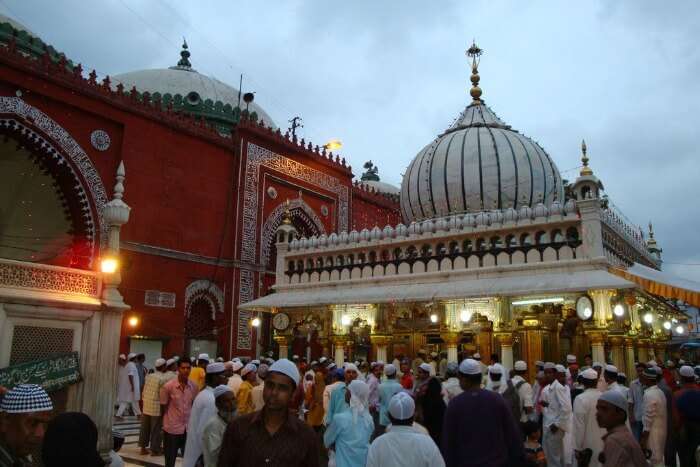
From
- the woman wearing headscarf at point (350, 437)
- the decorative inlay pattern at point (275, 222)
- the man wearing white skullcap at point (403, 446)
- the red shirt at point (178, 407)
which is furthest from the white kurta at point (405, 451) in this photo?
the decorative inlay pattern at point (275, 222)

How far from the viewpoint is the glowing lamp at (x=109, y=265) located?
25.8ft

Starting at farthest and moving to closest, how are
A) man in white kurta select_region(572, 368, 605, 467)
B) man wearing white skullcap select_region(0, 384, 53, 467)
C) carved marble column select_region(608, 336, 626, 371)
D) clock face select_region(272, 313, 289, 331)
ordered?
1. clock face select_region(272, 313, 289, 331)
2. carved marble column select_region(608, 336, 626, 371)
3. man in white kurta select_region(572, 368, 605, 467)
4. man wearing white skullcap select_region(0, 384, 53, 467)

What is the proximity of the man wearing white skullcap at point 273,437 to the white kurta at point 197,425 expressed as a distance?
2.33 m

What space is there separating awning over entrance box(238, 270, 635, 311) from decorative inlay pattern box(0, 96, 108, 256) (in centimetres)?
480

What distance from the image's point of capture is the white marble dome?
13.5 meters

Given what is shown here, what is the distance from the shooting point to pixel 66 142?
13898 millimetres

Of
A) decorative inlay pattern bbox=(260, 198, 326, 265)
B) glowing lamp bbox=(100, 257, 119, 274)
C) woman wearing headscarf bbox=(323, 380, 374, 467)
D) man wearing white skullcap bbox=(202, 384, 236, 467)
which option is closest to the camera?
man wearing white skullcap bbox=(202, 384, 236, 467)

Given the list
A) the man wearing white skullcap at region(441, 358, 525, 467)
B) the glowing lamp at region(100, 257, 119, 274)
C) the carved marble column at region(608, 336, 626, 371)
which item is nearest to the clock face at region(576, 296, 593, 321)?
the carved marble column at region(608, 336, 626, 371)

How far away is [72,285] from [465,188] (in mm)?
9080

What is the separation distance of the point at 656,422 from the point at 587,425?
107 centimetres

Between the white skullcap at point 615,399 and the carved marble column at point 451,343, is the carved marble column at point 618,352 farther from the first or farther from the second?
the white skullcap at point 615,399

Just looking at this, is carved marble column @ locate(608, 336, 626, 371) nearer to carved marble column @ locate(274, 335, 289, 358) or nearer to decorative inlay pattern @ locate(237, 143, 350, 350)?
carved marble column @ locate(274, 335, 289, 358)

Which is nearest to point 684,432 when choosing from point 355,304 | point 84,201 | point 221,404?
point 221,404

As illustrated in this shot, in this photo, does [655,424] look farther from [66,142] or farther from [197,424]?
[66,142]
